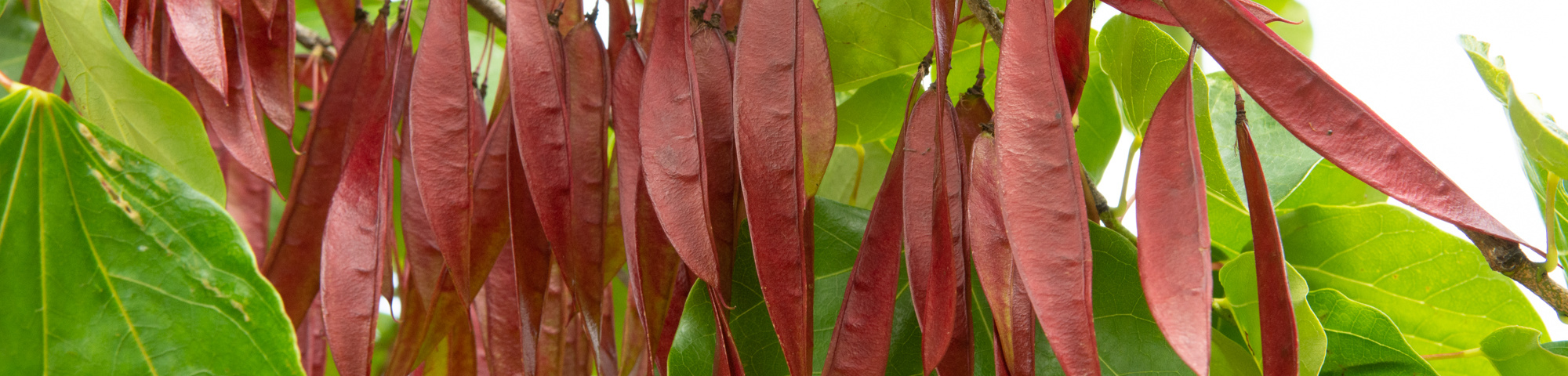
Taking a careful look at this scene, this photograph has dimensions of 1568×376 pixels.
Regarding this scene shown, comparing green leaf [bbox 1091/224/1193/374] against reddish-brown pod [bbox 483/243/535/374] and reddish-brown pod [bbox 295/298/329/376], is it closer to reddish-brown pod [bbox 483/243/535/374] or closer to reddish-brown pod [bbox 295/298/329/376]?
reddish-brown pod [bbox 483/243/535/374]

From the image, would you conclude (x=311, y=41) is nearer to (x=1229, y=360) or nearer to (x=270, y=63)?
(x=270, y=63)

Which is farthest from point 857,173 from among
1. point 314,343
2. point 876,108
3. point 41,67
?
point 41,67

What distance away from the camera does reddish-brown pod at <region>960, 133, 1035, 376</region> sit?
29 centimetres

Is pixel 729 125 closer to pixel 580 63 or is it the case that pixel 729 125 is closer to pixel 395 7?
pixel 580 63

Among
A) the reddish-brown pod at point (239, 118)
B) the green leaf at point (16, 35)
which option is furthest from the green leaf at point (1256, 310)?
the green leaf at point (16, 35)

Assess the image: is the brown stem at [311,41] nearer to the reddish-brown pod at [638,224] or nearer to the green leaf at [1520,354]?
the reddish-brown pod at [638,224]

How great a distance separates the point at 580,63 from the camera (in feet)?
1.25

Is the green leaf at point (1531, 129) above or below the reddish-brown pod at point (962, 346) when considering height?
above

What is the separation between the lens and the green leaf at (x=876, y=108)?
0.65 meters

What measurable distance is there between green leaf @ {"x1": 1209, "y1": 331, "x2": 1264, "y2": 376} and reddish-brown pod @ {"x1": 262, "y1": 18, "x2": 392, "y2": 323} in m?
0.43

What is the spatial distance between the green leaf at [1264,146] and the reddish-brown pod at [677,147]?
0.45 m

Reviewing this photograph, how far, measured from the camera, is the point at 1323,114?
27 cm

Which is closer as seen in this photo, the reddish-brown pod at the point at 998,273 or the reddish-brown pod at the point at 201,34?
the reddish-brown pod at the point at 998,273

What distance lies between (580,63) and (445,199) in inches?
3.2
